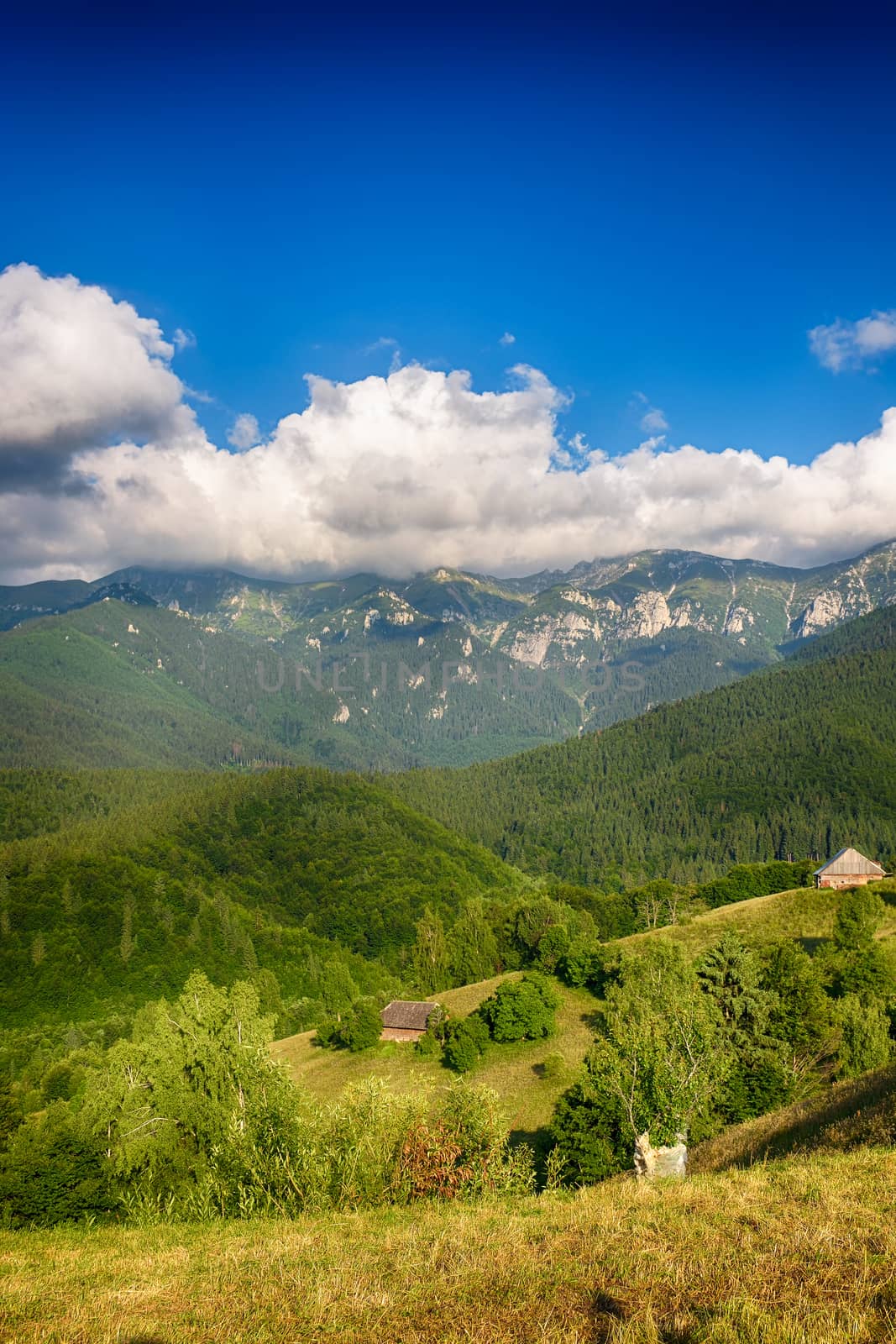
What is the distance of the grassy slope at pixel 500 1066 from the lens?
176ft

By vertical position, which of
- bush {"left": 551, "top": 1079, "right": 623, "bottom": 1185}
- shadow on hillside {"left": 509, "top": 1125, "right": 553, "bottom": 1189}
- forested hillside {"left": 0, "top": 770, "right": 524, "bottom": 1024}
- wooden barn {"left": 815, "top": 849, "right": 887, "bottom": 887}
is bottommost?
forested hillside {"left": 0, "top": 770, "right": 524, "bottom": 1024}

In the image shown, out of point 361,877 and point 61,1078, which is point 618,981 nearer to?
point 61,1078

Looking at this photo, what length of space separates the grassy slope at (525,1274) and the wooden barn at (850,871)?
273ft

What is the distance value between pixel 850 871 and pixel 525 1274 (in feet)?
314

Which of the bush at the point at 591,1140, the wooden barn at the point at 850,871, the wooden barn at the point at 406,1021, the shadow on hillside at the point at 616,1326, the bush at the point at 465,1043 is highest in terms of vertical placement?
Answer: the shadow on hillside at the point at 616,1326

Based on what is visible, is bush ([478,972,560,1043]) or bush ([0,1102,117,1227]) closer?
bush ([0,1102,117,1227])

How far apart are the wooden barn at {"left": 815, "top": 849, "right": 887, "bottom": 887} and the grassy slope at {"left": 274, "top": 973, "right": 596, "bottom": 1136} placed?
135ft

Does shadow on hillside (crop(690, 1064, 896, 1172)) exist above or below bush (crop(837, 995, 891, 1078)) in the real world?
above

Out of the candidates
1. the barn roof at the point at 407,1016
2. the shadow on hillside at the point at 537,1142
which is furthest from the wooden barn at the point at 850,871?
the shadow on hillside at the point at 537,1142

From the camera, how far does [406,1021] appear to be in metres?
74.1

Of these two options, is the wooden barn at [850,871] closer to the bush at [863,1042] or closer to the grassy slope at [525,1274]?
the bush at [863,1042]

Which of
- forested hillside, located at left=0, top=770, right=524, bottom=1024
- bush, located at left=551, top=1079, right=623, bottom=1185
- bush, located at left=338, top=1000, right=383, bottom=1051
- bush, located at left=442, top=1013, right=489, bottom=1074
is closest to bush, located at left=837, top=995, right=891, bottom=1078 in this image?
bush, located at left=551, top=1079, right=623, bottom=1185

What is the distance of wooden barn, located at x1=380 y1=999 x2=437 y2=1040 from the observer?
73.2 metres

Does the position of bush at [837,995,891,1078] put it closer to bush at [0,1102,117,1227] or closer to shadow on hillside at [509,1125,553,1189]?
shadow on hillside at [509,1125,553,1189]
